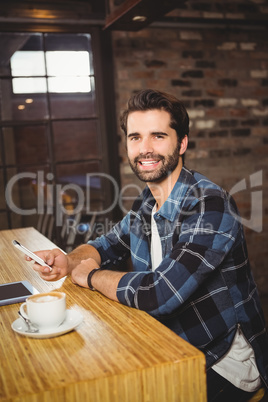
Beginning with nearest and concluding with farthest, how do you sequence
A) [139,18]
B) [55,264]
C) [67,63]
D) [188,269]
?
1. [188,269]
2. [55,264]
3. [139,18]
4. [67,63]

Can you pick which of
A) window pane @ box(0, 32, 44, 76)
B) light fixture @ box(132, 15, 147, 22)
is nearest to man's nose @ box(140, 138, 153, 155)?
light fixture @ box(132, 15, 147, 22)

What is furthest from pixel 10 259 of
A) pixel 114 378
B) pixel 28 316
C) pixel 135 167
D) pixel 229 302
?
pixel 114 378

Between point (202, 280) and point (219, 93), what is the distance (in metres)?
2.82

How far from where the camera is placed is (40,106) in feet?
11.6

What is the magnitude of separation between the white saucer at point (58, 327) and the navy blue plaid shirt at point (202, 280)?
18 centimetres

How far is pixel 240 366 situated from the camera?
1.43 metres

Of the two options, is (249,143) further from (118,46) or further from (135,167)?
(135,167)

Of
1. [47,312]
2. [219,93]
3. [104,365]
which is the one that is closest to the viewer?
[104,365]

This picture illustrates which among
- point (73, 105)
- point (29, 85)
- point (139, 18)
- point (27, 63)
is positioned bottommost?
point (73, 105)

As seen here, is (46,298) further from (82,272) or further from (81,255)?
(81,255)

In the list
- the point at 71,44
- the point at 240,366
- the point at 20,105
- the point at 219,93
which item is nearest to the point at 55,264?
the point at 240,366

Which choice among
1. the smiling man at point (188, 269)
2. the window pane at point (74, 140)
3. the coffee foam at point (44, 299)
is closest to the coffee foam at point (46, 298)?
the coffee foam at point (44, 299)

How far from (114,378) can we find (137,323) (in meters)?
0.28

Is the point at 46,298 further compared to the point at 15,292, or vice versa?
the point at 15,292
